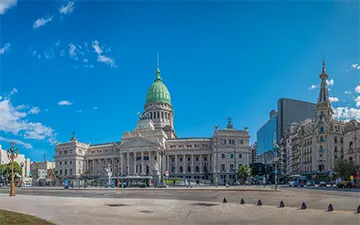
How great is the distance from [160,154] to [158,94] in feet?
118

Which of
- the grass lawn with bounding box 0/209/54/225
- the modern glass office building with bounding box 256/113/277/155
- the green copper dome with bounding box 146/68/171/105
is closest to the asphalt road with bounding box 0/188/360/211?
the grass lawn with bounding box 0/209/54/225

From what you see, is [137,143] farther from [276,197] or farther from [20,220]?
[20,220]

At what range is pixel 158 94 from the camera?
170 m

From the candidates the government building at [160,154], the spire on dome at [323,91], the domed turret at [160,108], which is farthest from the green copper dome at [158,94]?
the spire on dome at [323,91]

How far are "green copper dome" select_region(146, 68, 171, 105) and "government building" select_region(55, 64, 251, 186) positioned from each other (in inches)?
95.4

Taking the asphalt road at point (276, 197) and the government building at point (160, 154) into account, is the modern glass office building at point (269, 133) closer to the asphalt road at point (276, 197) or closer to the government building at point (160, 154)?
the government building at point (160, 154)

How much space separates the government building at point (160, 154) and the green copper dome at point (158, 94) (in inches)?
95.4

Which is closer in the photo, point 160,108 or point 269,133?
point 160,108

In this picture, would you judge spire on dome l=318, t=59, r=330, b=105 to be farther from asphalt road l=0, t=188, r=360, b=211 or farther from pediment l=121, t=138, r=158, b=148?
asphalt road l=0, t=188, r=360, b=211

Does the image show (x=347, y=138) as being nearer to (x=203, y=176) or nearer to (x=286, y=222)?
(x=203, y=176)

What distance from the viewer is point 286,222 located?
777 inches

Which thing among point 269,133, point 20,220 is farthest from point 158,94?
point 20,220

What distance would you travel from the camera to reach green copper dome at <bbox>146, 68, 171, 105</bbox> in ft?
554

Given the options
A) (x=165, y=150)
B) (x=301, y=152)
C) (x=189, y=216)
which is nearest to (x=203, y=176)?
(x=165, y=150)
